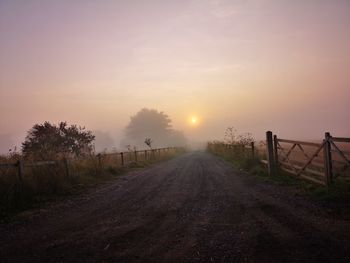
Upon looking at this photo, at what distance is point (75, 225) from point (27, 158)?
8.51 metres

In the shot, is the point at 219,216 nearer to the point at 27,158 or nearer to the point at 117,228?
the point at 117,228

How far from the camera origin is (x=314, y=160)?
1091 centimetres

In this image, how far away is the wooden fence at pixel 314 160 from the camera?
364 inches

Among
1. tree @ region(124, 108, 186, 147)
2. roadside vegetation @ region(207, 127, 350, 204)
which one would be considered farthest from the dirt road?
tree @ region(124, 108, 186, 147)

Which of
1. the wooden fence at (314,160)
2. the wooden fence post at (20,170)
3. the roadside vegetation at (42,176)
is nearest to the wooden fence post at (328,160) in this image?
the wooden fence at (314,160)

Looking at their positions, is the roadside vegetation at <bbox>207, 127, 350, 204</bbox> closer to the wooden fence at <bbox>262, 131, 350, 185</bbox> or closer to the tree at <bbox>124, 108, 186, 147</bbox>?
the wooden fence at <bbox>262, 131, 350, 185</bbox>

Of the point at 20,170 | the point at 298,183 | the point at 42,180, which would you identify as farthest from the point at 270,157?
the point at 20,170

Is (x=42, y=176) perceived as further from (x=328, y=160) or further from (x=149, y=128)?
(x=149, y=128)

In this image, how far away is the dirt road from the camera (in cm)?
505

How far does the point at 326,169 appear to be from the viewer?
9.70 metres

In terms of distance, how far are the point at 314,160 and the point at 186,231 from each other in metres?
6.63

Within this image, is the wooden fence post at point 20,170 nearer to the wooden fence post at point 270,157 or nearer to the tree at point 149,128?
the wooden fence post at point 270,157

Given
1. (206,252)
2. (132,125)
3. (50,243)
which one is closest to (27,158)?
(50,243)

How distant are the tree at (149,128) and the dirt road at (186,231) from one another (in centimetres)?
8031
